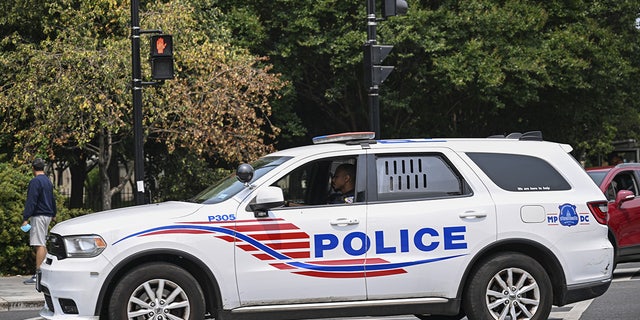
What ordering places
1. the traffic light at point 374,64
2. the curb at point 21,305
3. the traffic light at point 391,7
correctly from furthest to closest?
the traffic light at point 391,7 → the traffic light at point 374,64 → the curb at point 21,305

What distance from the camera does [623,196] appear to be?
15734 mm

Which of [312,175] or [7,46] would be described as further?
[7,46]

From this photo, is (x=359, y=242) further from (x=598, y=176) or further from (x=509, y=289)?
(x=598, y=176)

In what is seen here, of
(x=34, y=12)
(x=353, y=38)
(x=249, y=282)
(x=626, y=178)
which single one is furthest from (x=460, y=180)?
(x=353, y=38)

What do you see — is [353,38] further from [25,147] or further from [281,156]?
[281,156]

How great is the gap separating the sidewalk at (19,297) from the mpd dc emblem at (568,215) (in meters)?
6.98

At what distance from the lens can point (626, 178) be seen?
16359 millimetres

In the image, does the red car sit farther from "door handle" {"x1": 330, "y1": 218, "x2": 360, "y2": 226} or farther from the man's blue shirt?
the man's blue shirt

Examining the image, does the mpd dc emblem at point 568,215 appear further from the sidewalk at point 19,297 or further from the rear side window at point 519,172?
the sidewalk at point 19,297

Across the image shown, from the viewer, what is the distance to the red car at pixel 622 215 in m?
15.7

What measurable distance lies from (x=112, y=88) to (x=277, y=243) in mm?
13726

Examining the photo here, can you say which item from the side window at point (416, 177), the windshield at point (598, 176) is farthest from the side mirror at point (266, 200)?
the windshield at point (598, 176)

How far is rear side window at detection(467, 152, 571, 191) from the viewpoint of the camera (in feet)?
31.3

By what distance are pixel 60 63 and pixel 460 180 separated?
14.4m
